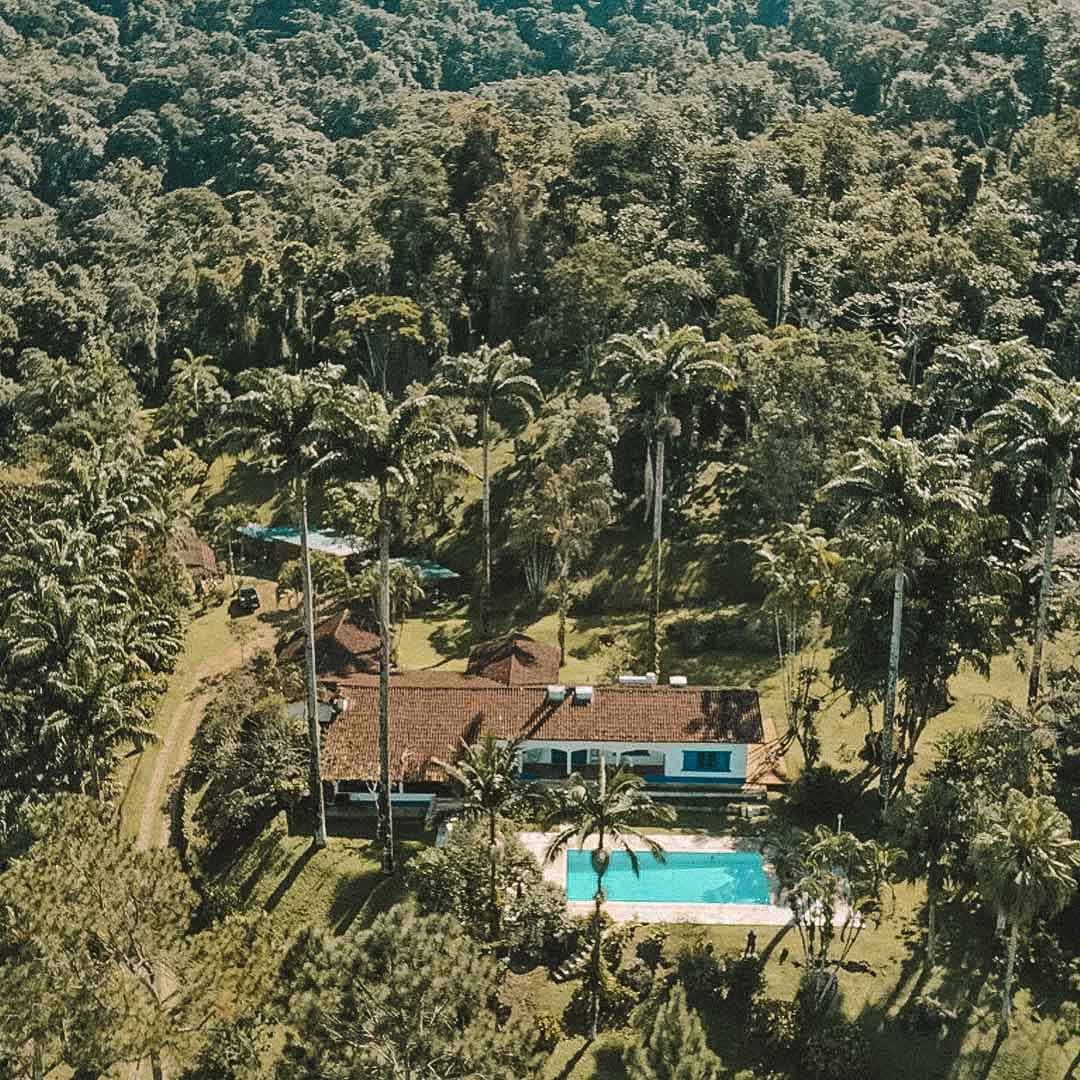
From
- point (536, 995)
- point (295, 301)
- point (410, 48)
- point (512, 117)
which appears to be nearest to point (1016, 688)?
point (536, 995)

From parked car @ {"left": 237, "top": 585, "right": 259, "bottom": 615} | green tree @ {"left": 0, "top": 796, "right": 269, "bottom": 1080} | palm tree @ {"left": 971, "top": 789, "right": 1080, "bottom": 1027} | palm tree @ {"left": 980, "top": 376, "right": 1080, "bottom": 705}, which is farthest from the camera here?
parked car @ {"left": 237, "top": 585, "right": 259, "bottom": 615}

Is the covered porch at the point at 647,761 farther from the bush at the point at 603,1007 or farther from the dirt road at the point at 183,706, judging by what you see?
the dirt road at the point at 183,706

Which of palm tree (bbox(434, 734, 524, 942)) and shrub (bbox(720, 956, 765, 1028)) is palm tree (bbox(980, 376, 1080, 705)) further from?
palm tree (bbox(434, 734, 524, 942))

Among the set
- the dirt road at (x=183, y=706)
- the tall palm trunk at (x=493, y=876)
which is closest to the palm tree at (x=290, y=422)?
the tall palm trunk at (x=493, y=876)

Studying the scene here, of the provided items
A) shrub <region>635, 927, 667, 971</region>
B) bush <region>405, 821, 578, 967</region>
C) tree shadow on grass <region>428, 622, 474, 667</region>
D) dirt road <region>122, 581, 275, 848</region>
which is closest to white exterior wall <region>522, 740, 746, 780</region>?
bush <region>405, 821, 578, 967</region>

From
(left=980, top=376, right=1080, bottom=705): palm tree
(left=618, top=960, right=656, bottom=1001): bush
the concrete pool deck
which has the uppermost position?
(left=980, top=376, right=1080, bottom=705): palm tree

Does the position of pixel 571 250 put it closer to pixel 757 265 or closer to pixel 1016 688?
pixel 757 265

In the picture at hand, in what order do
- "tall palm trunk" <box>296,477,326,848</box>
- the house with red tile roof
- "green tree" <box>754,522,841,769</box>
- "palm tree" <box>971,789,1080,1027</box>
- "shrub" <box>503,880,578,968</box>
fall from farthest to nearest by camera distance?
1. "green tree" <box>754,522,841,769</box>
2. the house with red tile roof
3. "tall palm trunk" <box>296,477,326,848</box>
4. "shrub" <box>503,880,578,968</box>
5. "palm tree" <box>971,789,1080,1027</box>

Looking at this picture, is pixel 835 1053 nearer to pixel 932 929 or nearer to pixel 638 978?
pixel 932 929
